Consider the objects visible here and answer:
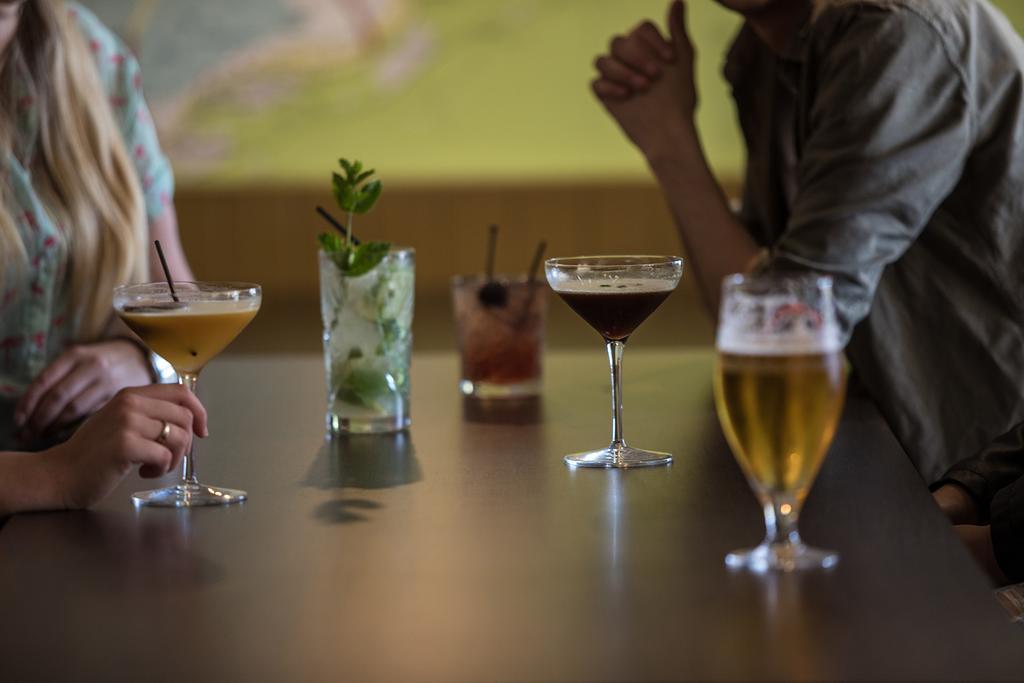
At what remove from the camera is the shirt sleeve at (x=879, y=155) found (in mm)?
1579

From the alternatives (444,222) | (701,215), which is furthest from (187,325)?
(444,222)

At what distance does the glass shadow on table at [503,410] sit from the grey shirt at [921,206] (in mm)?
369

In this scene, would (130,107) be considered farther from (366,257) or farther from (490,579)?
(490,579)

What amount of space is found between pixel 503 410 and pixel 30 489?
0.62 meters

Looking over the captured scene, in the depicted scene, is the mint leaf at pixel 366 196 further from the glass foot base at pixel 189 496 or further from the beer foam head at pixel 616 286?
the glass foot base at pixel 189 496

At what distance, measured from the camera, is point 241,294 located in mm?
1120

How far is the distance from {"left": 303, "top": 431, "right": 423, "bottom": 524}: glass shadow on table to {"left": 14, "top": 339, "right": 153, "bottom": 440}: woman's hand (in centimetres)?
38

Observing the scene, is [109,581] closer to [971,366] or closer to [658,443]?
[658,443]

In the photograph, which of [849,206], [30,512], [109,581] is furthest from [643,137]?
[109,581]

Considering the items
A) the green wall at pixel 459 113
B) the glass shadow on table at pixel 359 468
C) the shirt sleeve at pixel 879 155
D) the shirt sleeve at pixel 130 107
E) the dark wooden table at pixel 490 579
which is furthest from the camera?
the green wall at pixel 459 113

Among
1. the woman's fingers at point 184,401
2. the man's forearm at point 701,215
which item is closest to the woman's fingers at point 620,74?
the man's forearm at point 701,215

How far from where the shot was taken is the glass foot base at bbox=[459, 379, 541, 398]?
1.63 m

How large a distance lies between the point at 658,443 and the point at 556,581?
0.49m

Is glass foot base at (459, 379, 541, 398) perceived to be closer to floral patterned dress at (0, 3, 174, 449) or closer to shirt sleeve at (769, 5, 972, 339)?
shirt sleeve at (769, 5, 972, 339)
